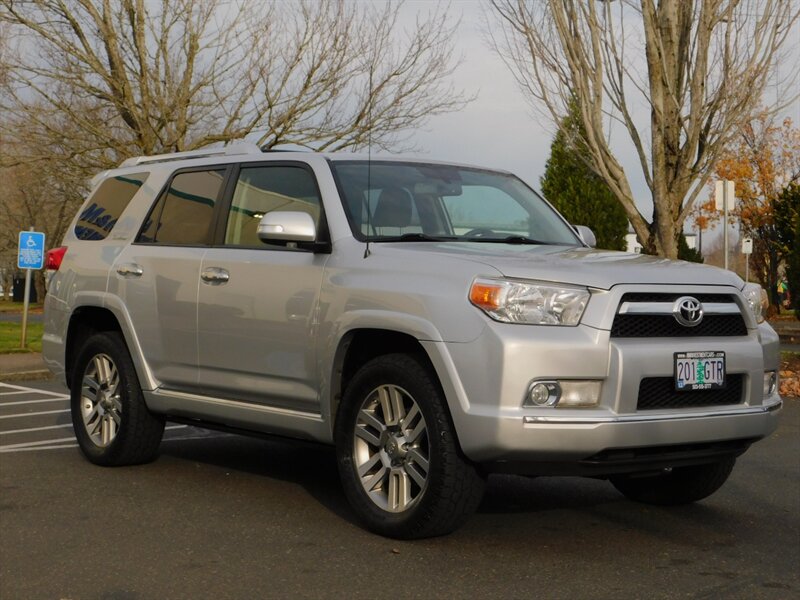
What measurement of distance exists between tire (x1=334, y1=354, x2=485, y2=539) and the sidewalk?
10525 mm

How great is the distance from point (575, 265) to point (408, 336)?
85 cm

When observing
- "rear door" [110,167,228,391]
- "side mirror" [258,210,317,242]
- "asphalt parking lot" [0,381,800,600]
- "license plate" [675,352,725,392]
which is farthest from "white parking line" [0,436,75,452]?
"license plate" [675,352,725,392]

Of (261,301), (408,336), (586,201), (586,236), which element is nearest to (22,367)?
(261,301)

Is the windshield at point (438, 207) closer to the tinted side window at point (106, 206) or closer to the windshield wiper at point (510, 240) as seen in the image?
the windshield wiper at point (510, 240)

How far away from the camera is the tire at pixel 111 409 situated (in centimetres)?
764

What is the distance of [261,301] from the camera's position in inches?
259

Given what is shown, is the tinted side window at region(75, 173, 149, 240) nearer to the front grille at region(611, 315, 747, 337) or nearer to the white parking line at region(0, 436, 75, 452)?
the white parking line at region(0, 436, 75, 452)

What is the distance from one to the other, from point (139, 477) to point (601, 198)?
3018 cm

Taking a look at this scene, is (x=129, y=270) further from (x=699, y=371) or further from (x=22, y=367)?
(x=22, y=367)

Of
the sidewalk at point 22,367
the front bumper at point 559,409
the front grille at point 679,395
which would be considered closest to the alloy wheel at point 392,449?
the front bumper at point 559,409

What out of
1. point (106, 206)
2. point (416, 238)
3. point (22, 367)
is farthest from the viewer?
point (22, 367)

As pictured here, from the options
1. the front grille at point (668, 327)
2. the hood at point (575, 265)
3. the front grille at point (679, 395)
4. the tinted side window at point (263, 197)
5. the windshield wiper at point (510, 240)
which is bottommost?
the front grille at point (679, 395)

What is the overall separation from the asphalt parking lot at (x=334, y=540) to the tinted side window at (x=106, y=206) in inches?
60.5

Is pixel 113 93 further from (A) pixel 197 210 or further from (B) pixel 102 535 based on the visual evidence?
(B) pixel 102 535
